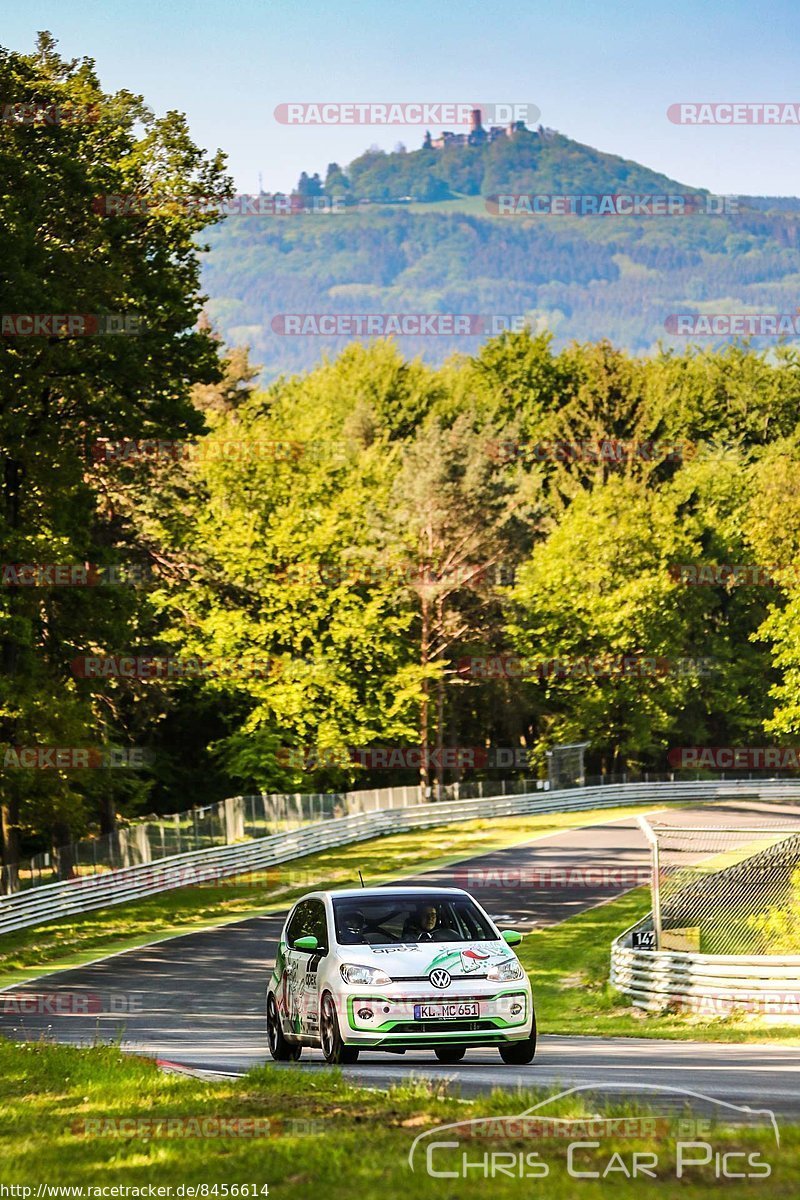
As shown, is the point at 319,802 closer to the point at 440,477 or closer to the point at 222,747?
the point at 222,747

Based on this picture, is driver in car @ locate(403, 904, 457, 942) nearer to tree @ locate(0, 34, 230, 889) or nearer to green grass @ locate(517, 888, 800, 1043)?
green grass @ locate(517, 888, 800, 1043)

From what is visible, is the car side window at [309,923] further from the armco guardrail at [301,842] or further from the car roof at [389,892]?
the armco guardrail at [301,842]

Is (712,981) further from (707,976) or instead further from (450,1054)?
(450,1054)

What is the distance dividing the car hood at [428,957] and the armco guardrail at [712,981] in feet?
27.0

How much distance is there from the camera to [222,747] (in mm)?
58781

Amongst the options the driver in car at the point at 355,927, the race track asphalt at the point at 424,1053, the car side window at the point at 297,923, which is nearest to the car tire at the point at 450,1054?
the race track asphalt at the point at 424,1053

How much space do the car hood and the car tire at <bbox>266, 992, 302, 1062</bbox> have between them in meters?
1.70

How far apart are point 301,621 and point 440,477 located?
10.0 m

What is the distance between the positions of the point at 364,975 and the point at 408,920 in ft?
3.22

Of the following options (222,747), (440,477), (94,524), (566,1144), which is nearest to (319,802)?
(222,747)

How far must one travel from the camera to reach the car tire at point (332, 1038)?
521 inches

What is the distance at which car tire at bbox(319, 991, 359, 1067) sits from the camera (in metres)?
13.2

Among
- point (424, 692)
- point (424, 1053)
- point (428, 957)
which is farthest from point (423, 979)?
point (424, 692)

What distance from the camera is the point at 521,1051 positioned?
1343 cm
